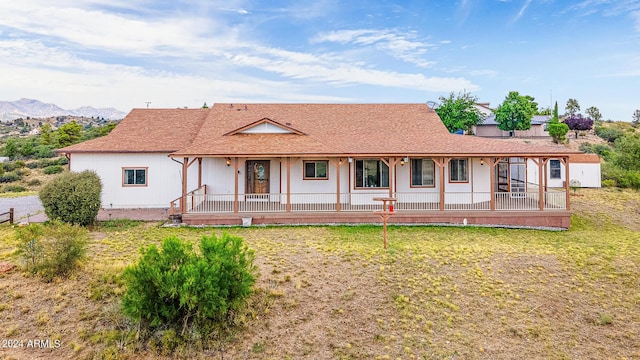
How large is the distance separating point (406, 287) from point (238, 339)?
3.95 meters

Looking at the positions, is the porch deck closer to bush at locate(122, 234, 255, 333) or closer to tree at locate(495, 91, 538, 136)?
bush at locate(122, 234, 255, 333)

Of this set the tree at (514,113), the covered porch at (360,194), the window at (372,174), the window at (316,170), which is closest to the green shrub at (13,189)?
the covered porch at (360,194)

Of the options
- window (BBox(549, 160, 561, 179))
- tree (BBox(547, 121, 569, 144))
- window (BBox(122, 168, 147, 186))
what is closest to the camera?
window (BBox(122, 168, 147, 186))

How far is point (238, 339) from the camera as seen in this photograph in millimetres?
5566

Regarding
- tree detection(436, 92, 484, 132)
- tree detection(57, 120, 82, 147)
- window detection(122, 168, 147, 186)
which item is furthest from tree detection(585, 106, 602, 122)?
tree detection(57, 120, 82, 147)

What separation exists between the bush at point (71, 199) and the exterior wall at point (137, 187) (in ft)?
9.63

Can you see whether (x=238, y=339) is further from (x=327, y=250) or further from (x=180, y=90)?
(x=180, y=90)

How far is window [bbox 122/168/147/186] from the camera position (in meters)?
15.3

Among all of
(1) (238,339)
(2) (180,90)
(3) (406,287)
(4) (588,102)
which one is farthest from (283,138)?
(4) (588,102)

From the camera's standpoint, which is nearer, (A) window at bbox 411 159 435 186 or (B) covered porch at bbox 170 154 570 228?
(B) covered porch at bbox 170 154 570 228

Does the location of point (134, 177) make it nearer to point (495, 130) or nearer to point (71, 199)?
point (71, 199)

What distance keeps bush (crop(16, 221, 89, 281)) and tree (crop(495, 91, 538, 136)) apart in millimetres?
42170

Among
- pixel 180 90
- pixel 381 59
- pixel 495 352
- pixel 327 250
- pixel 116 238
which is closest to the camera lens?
pixel 495 352

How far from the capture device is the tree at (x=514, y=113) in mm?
37125
